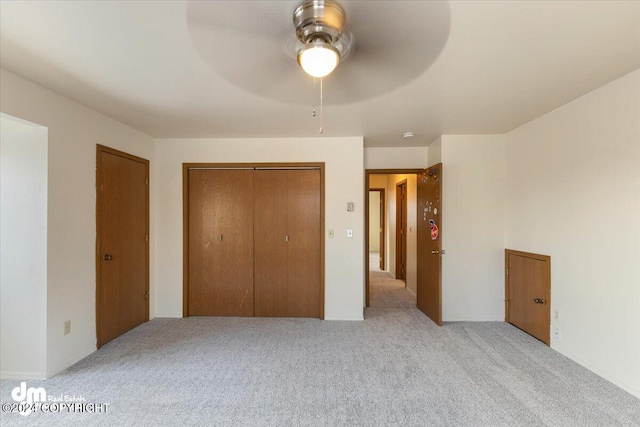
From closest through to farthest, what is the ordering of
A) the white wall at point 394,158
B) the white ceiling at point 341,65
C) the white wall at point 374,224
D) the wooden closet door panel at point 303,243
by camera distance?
the white ceiling at point 341,65 → the wooden closet door panel at point 303,243 → the white wall at point 394,158 → the white wall at point 374,224

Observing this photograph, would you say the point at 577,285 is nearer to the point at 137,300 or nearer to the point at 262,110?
the point at 262,110

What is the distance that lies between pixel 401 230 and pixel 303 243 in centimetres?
296

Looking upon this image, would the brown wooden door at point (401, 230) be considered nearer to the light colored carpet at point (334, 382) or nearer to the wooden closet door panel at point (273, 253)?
the light colored carpet at point (334, 382)

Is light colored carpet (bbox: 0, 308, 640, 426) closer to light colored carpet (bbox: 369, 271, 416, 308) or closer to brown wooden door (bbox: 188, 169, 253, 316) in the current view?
brown wooden door (bbox: 188, 169, 253, 316)

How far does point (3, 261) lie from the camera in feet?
7.54

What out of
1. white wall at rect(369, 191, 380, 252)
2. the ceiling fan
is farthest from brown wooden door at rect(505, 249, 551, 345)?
white wall at rect(369, 191, 380, 252)

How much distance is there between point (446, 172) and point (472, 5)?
2497 mm

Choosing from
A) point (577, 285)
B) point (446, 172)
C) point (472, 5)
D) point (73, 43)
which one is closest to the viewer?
point (472, 5)

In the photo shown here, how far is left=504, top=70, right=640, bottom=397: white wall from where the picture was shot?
6.93 feet

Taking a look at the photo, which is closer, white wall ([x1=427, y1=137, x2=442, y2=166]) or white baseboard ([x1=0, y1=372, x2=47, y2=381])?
white baseboard ([x1=0, y1=372, x2=47, y2=381])

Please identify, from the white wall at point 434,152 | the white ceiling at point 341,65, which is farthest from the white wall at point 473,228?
the white ceiling at point 341,65

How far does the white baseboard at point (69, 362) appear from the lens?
234cm

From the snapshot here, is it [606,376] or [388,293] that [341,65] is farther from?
[388,293]

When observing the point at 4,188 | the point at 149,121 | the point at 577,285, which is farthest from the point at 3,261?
the point at 577,285
